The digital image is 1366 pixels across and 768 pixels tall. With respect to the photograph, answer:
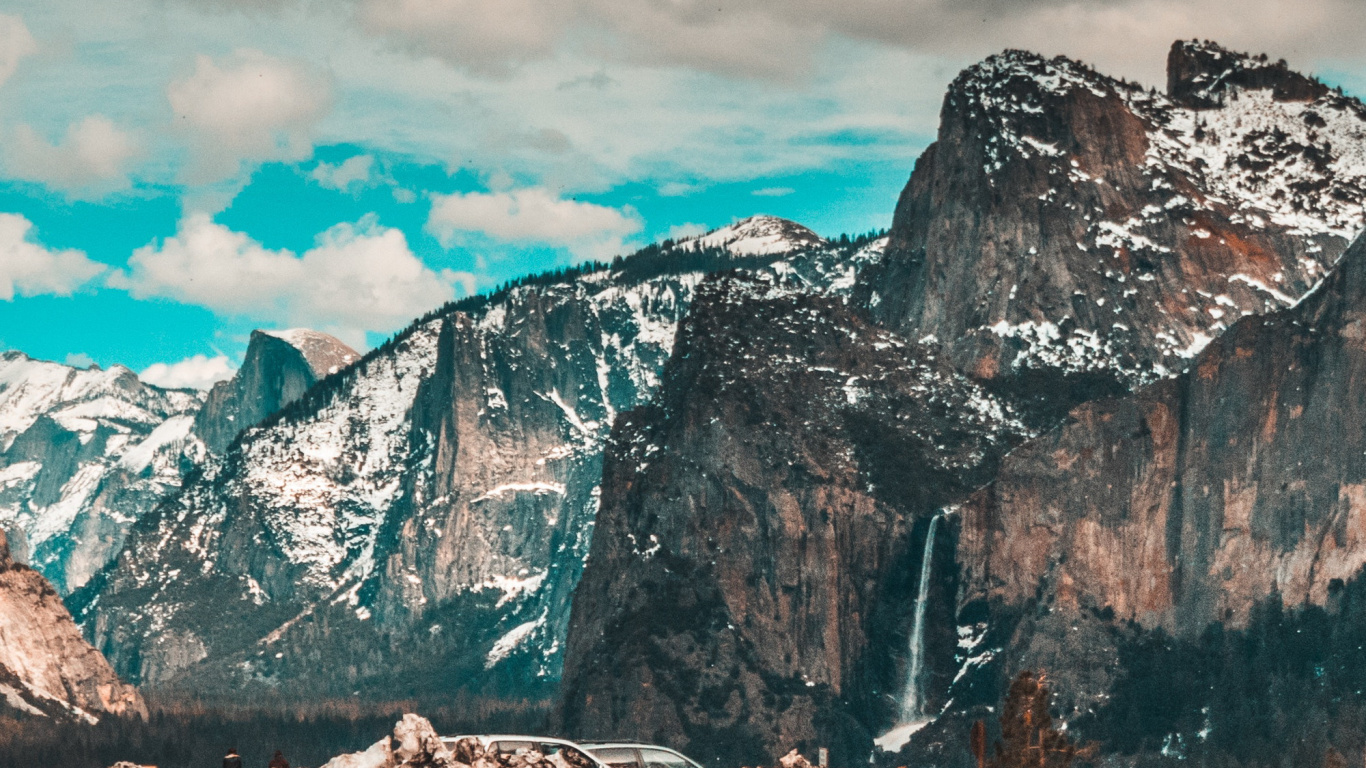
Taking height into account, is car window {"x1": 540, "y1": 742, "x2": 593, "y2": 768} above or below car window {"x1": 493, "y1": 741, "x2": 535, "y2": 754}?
below

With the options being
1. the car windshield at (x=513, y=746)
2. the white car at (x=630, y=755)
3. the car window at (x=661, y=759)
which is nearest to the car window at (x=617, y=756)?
the white car at (x=630, y=755)

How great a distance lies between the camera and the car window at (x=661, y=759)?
3629 inches

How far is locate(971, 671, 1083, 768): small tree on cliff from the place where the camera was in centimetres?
12825

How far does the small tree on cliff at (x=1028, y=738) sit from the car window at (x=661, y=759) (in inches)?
1406

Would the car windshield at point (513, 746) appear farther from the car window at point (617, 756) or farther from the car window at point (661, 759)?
the car window at point (661, 759)

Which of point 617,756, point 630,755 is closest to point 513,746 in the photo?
point 617,756

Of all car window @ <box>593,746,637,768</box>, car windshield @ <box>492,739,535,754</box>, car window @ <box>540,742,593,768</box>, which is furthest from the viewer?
car window @ <box>593,746,637,768</box>

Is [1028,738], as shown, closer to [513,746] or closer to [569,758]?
[513,746]

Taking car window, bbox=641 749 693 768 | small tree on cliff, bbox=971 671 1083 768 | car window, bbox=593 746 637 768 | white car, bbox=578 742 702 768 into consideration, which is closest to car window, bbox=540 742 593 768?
white car, bbox=578 742 702 768

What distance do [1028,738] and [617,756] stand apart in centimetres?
4515

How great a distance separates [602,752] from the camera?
90625 millimetres

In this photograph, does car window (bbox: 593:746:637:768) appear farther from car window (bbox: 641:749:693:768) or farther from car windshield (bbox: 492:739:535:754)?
car windshield (bbox: 492:739:535:754)

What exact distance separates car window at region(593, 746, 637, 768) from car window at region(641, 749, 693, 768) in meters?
0.63

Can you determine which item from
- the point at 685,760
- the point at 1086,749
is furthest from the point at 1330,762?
the point at 685,760
